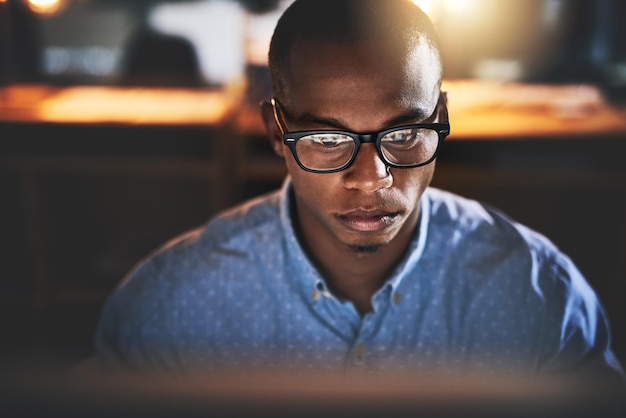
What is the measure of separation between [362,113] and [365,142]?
0.17 feet

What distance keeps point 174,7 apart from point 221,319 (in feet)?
10.4

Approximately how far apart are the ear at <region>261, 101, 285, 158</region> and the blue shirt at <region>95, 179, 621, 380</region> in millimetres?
142

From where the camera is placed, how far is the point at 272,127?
4.51 feet

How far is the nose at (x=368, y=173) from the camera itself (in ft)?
3.71

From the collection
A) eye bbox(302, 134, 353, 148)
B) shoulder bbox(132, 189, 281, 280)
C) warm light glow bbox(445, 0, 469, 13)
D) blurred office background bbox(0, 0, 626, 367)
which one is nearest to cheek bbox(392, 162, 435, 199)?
eye bbox(302, 134, 353, 148)

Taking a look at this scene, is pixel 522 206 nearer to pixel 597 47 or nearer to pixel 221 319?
pixel 597 47

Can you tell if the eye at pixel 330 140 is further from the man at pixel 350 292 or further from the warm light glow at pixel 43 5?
the warm light glow at pixel 43 5

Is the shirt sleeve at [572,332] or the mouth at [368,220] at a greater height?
the mouth at [368,220]

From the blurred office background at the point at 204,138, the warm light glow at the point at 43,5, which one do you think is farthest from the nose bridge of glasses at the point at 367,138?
the warm light glow at the point at 43,5

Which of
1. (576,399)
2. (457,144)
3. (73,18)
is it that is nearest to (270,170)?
(457,144)

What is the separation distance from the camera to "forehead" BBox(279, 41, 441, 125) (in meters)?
1.14

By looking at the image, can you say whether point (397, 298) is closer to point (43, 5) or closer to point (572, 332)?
point (572, 332)

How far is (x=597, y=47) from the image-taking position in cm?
412

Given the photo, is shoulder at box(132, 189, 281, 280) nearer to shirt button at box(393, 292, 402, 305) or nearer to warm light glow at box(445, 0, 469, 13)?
shirt button at box(393, 292, 402, 305)
